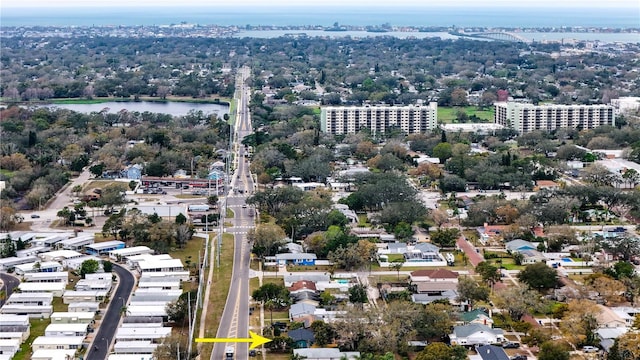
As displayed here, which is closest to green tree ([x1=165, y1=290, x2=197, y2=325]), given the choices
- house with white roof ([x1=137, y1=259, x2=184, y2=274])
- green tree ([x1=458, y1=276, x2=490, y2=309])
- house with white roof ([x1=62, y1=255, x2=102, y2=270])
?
house with white roof ([x1=137, y1=259, x2=184, y2=274])

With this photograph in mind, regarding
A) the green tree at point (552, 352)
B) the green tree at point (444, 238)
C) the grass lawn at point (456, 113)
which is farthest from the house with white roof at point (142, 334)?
the grass lawn at point (456, 113)

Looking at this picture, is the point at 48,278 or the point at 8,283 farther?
the point at 8,283

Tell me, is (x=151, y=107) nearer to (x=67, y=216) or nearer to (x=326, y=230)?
(x=67, y=216)

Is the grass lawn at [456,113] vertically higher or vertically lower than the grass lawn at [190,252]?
higher

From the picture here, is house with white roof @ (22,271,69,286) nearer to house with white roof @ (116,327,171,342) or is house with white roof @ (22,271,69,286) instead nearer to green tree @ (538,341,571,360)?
house with white roof @ (116,327,171,342)

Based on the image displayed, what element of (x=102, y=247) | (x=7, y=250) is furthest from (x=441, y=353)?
(x=7, y=250)

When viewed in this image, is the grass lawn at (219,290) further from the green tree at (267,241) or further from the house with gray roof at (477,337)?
the house with gray roof at (477,337)
